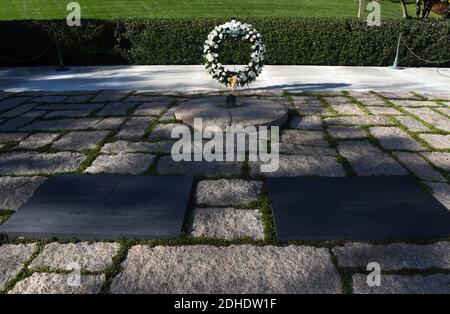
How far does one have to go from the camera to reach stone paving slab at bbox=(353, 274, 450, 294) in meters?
2.62

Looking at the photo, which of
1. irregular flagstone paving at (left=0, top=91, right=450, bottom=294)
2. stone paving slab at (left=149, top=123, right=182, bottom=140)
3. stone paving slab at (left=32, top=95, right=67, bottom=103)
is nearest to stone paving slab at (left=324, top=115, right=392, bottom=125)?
irregular flagstone paving at (left=0, top=91, right=450, bottom=294)

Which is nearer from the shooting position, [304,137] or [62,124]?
[304,137]

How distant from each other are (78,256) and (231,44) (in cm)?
870

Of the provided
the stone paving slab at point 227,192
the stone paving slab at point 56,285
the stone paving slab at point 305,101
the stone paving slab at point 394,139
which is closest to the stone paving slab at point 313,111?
the stone paving slab at point 305,101

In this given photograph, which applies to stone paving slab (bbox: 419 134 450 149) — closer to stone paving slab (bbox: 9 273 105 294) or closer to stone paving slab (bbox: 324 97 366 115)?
stone paving slab (bbox: 324 97 366 115)

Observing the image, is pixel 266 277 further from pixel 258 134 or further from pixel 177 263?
pixel 258 134

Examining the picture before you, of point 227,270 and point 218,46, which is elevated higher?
point 218,46

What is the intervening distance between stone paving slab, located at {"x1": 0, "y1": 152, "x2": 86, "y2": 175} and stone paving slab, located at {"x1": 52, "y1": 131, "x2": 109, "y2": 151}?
25cm

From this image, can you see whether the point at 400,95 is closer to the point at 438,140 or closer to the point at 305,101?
the point at 305,101

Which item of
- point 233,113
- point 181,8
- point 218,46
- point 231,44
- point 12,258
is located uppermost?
point 181,8

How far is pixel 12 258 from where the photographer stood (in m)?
3.00

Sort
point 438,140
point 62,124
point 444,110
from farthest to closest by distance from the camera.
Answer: point 444,110 → point 62,124 → point 438,140

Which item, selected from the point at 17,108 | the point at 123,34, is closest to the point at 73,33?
the point at 123,34

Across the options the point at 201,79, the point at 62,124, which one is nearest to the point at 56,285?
the point at 62,124
